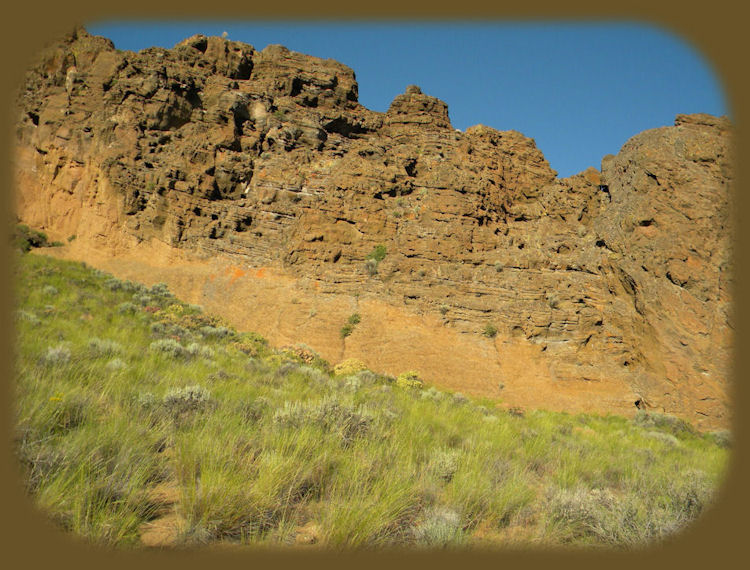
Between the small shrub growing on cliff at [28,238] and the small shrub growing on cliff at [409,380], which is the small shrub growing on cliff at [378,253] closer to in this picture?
the small shrub growing on cliff at [409,380]

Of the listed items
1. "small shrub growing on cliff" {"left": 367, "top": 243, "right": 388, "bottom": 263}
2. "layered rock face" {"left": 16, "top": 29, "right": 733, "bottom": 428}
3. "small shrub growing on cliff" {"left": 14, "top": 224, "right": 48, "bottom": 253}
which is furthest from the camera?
"small shrub growing on cliff" {"left": 14, "top": 224, "right": 48, "bottom": 253}

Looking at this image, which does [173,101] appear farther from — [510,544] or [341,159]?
[510,544]

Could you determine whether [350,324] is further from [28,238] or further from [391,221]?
[28,238]

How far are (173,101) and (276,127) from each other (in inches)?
262

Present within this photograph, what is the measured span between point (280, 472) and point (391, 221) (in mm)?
19372

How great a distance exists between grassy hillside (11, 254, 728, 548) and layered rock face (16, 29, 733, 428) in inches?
403

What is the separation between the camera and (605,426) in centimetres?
1291

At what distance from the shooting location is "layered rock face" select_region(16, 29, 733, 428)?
15.7m

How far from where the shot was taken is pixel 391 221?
21828mm

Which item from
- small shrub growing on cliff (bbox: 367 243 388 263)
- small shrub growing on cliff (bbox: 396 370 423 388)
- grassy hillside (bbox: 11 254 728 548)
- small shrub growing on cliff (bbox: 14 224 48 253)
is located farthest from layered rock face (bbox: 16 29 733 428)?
grassy hillside (bbox: 11 254 728 548)

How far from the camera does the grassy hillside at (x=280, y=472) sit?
2664mm

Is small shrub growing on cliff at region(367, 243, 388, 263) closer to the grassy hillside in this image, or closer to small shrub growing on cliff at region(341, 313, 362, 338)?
small shrub growing on cliff at region(341, 313, 362, 338)

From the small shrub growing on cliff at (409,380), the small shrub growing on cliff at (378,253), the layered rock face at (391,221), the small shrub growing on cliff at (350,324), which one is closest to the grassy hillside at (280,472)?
the small shrub growing on cliff at (409,380)

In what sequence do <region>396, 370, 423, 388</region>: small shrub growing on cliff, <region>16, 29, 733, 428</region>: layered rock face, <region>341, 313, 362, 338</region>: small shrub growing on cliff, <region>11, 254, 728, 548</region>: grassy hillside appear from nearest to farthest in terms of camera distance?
<region>11, 254, 728, 548</region>: grassy hillside
<region>396, 370, 423, 388</region>: small shrub growing on cliff
<region>16, 29, 733, 428</region>: layered rock face
<region>341, 313, 362, 338</region>: small shrub growing on cliff
